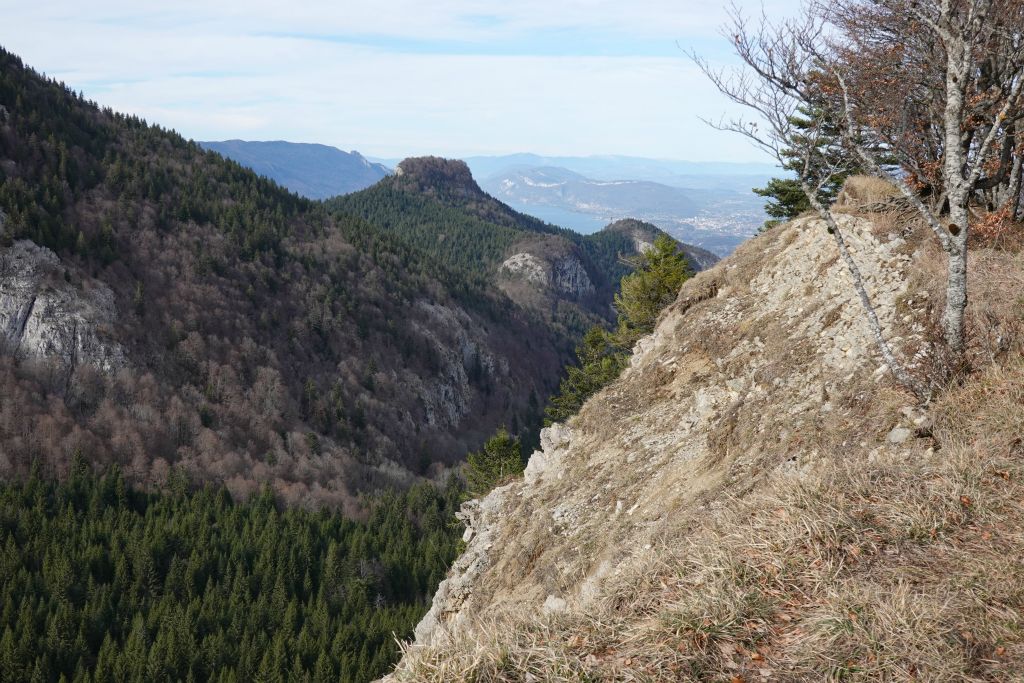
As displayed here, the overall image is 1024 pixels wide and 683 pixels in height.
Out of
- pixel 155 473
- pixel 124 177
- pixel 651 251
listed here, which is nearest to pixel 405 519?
pixel 155 473

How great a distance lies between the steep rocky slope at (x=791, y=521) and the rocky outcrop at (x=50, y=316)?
123 m

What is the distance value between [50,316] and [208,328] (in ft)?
93.9

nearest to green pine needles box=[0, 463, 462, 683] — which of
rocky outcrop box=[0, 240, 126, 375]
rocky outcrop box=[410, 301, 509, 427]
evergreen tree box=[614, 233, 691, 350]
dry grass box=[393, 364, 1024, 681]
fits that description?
rocky outcrop box=[0, 240, 126, 375]

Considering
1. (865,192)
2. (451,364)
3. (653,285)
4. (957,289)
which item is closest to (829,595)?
(957,289)

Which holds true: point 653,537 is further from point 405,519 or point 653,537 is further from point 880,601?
point 405,519

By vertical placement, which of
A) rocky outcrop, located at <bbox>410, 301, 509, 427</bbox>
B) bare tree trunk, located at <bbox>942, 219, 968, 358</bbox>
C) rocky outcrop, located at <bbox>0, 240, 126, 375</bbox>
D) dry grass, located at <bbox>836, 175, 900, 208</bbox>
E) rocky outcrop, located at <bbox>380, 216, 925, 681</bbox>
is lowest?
rocky outcrop, located at <bbox>410, 301, 509, 427</bbox>

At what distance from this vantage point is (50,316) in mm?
116750

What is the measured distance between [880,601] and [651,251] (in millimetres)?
35712

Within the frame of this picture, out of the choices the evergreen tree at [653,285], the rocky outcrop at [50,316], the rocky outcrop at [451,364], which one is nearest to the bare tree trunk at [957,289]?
the evergreen tree at [653,285]

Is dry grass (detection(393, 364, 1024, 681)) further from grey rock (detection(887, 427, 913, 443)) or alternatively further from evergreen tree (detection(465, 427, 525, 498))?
evergreen tree (detection(465, 427, 525, 498))

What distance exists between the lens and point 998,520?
786 cm

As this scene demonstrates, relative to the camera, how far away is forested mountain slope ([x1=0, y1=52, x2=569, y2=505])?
378 ft

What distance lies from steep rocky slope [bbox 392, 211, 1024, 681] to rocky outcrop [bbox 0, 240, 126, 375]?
403ft

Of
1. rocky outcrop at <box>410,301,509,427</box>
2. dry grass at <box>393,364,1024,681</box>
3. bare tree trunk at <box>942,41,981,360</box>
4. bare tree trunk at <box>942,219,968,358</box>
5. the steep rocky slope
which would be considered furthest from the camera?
rocky outcrop at <box>410,301,509,427</box>
